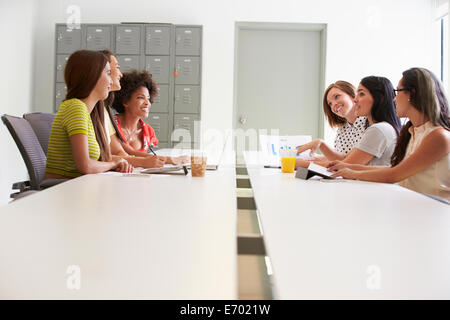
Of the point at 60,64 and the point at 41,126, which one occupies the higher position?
the point at 60,64

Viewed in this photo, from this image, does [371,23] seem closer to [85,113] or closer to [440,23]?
[440,23]

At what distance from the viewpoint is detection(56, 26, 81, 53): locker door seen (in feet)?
16.4

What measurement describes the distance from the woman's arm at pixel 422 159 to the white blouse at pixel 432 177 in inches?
2.5

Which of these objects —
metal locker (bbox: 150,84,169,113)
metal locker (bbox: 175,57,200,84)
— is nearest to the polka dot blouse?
metal locker (bbox: 175,57,200,84)

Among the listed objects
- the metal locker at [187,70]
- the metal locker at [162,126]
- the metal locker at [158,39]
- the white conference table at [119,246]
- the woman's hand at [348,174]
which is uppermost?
the metal locker at [158,39]

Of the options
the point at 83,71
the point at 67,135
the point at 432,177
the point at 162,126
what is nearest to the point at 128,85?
the point at 83,71

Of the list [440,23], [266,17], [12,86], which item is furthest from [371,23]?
[12,86]

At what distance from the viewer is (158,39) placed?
16.1ft

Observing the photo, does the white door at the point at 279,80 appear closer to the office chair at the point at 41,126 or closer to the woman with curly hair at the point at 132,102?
the woman with curly hair at the point at 132,102

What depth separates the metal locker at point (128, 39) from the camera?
4.95m

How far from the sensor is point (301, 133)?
17.7 ft

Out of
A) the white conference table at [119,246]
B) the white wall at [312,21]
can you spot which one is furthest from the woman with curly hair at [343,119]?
the white wall at [312,21]

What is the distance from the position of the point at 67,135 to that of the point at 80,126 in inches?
4.7

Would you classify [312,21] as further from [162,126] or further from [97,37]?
[97,37]
